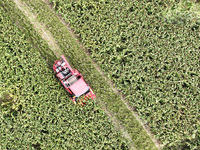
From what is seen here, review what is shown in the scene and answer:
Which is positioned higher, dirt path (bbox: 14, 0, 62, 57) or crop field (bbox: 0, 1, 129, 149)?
dirt path (bbox: 14, 0, 62, 57)

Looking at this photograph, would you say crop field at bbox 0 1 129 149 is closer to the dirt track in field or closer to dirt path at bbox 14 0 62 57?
the dirt track in field

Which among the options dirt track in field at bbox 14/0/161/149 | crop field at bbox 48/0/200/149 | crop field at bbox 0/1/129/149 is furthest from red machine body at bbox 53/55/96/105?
crop field at bbox 48/0/200/149

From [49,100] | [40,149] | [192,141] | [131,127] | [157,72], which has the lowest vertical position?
[192,141]

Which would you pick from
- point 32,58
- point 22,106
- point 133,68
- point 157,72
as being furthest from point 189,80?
point 22,106

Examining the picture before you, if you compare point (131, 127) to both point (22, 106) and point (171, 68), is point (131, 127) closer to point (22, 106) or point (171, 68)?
point (171, 68)

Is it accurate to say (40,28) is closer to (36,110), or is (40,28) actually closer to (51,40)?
(51,40)

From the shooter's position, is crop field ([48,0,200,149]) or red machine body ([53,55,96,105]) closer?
red machine body ([53,55,96,105])
